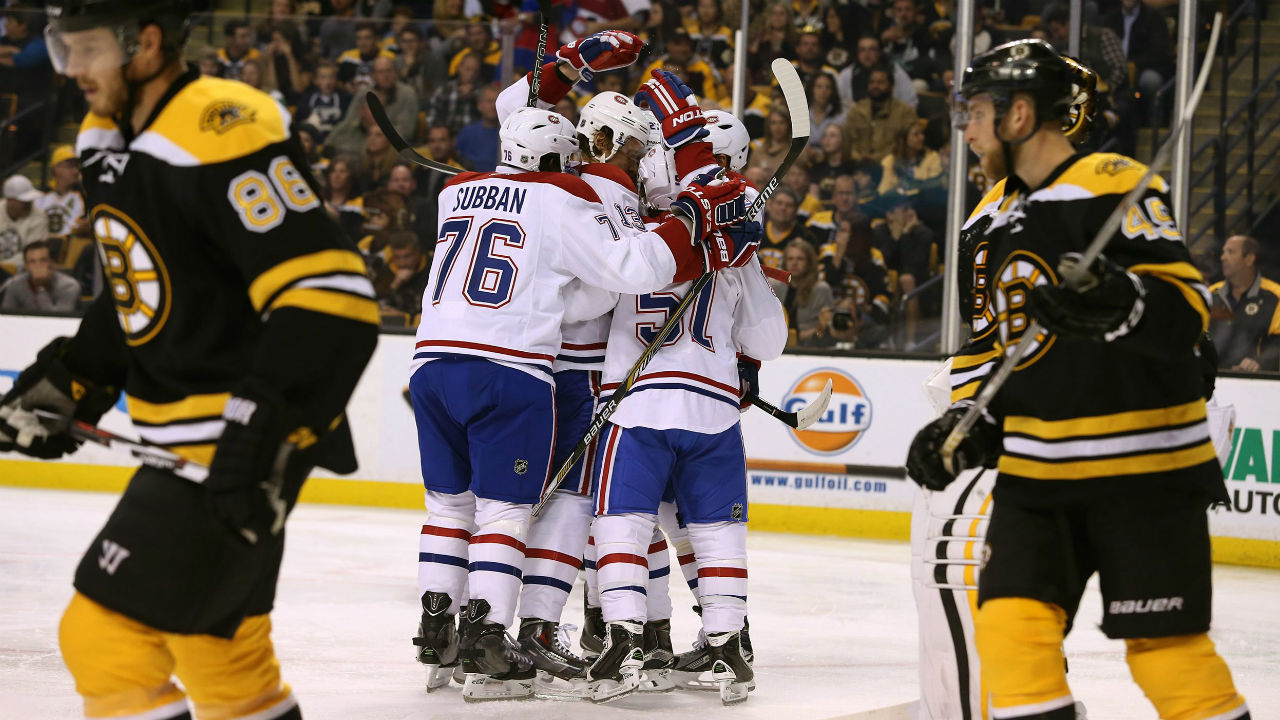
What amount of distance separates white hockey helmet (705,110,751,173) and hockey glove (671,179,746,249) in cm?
33

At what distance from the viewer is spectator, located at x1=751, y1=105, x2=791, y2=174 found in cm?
751

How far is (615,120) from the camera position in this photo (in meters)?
3.73

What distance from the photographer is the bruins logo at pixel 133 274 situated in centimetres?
188

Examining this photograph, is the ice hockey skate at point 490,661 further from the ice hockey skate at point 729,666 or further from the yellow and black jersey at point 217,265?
the yellow and black jersey at point 217,265

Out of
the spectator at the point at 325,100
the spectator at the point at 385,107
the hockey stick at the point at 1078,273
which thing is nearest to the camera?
the hockey stick at the point at 1078,273

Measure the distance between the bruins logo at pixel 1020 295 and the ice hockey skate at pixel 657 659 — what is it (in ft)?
5.13

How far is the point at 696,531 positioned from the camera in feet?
11.9

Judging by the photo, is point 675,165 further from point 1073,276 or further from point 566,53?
point 1073,276

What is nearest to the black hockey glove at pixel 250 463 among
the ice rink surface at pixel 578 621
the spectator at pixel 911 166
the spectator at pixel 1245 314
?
the ice rink surface at pixel 578 621

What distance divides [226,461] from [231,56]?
6.76m

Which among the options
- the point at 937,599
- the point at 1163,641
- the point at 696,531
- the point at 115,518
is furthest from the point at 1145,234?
the point at 696,531

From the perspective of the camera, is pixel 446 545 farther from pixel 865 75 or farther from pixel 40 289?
pixel 40 289

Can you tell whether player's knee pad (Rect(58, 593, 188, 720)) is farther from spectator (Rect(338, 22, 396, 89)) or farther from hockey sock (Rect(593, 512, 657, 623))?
spectator (Rect(338, 22, 396, 89))

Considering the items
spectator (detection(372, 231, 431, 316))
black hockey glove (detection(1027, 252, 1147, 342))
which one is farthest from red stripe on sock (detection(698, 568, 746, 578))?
spectator (detection(372, 231, 431, 316))
